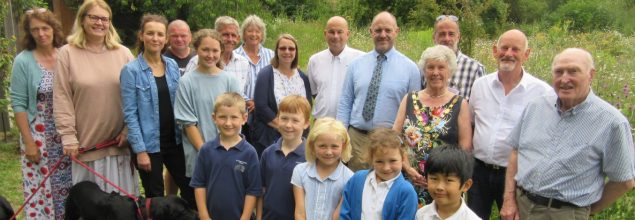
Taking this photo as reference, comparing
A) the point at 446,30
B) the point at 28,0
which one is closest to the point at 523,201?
the point at 446,30

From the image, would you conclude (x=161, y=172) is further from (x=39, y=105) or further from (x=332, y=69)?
(x=332, y=69)

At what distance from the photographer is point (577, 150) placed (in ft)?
9.94

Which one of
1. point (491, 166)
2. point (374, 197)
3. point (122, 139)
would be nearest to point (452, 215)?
point (374, 197)

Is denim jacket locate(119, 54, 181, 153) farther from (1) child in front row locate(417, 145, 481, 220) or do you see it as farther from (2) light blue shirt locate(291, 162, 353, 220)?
(1) child in front row locate(417, 145, 481, 220)

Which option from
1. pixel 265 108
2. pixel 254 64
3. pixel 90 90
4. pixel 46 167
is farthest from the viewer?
pixel 254 64

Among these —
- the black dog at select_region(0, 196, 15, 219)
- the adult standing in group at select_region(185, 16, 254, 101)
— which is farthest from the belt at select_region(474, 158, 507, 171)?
the black dog at select_region(0, 196, 15, 219)

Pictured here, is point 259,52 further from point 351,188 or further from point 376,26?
point 351,188

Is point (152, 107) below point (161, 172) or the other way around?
the other way around

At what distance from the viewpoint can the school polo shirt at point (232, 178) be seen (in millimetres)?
3639

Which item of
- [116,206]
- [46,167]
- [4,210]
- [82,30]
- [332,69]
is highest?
[82,30]

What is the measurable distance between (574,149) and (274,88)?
2352mm

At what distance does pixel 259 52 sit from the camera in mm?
5242

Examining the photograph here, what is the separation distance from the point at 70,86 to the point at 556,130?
309 centimetres

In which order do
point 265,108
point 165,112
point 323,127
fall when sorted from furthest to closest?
point 265,108
point 165,112
point 323,127
